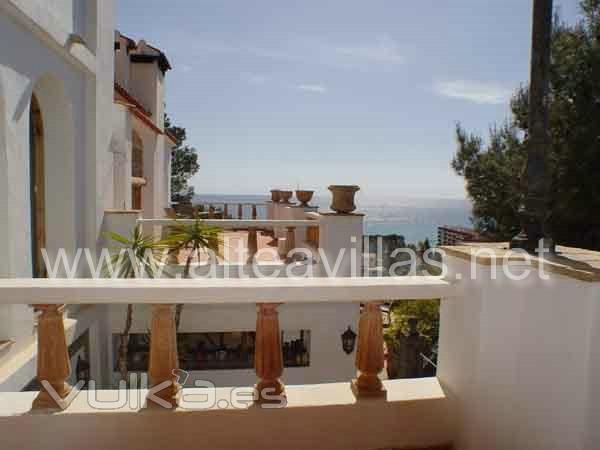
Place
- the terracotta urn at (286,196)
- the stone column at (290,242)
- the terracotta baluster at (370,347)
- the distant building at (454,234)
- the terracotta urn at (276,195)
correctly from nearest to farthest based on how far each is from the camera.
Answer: the terracotta baluster at (370,347) < the stone column at (290,242) < the terracotta urn at (286,196) < the terracotta urn at (276,195) < the distant building at (454,234)

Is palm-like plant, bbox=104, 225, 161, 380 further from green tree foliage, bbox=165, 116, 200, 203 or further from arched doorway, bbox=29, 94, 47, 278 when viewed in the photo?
green tree foliage, bbox=165, 116, 200, 203

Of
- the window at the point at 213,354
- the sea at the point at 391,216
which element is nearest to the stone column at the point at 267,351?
the sea at the point at 391,216

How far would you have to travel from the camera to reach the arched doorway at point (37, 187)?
523cm

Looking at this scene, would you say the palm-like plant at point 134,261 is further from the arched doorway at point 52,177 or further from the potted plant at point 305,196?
the potted plant at point 305,196

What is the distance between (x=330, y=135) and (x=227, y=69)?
67.6ft

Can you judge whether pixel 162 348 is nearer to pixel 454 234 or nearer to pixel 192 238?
pixel 192 238

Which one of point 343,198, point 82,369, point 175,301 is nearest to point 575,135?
point 343,198

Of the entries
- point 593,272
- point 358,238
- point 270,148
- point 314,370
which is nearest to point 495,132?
point 358,238

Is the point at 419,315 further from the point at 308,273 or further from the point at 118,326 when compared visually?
the point at 118,326

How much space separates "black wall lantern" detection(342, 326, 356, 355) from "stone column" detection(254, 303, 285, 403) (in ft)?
13.7

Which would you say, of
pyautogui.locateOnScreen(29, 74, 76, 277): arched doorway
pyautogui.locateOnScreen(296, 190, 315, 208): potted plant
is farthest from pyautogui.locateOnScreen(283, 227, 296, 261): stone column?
pyautogui.locateOnScreen(29, 74, 76, 277): arched doorway

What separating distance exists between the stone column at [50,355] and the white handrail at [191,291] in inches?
3.7

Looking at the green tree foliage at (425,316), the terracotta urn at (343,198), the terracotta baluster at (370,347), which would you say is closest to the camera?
the terracotta baluster at (370,347)

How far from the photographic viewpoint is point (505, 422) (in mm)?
1989
